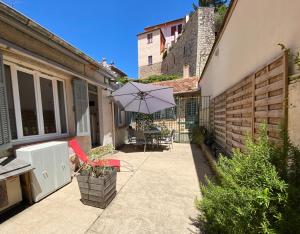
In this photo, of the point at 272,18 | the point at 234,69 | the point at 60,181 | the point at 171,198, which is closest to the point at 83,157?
the point at 60,181

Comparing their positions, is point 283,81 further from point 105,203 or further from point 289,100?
point 105,203

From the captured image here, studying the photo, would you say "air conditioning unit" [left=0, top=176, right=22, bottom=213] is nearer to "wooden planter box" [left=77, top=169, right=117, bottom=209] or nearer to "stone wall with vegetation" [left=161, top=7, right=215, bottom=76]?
"wooden planter box" [left=77, top=169, right=117, bottom=209]

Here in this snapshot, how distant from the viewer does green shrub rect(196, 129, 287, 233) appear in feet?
4.24

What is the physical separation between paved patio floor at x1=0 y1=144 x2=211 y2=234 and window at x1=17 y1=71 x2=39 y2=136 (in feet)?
5.36

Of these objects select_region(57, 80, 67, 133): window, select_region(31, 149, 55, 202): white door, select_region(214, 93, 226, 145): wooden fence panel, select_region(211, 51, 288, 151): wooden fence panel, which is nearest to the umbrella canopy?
select_region(214, 93, 226, 145): wooden fence panel

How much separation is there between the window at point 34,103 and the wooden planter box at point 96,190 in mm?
1886

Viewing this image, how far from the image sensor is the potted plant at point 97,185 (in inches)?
118

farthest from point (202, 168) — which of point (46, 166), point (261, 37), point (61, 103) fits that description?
point (61, 103)

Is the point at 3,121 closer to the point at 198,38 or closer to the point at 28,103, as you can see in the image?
the point at 28,103

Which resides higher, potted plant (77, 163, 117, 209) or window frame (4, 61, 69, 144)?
window frame (4, 61, 69, 144)

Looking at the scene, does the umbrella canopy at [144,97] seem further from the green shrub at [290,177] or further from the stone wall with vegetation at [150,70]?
the stone wall with vegetation at [150,70]

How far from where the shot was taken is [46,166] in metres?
3.46

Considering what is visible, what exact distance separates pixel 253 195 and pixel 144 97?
21.8ft

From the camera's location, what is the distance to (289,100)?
1741 millimetres
